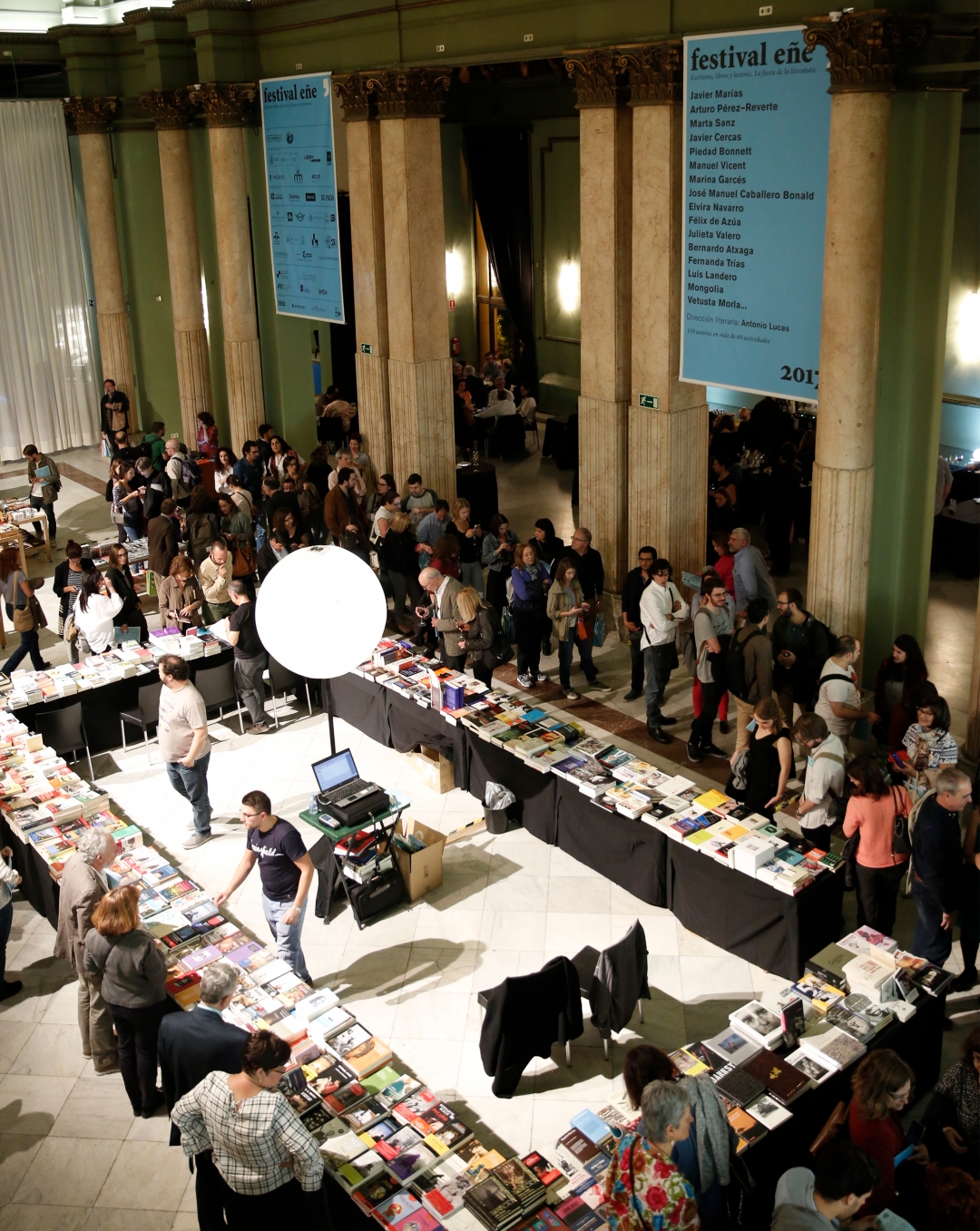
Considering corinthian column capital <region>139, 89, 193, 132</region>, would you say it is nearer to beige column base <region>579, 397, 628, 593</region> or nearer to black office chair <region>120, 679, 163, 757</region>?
beige column base <region>579, 397, 628, 593</region>

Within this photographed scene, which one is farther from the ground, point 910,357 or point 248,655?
point 910,357

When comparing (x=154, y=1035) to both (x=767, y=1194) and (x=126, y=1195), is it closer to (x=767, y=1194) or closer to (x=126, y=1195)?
(x=126, y=1195)

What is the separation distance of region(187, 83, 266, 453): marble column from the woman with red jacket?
41.8 feet

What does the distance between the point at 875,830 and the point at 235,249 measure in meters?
11.3

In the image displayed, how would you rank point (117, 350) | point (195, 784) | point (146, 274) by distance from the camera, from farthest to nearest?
1. point (117, 350)
2. point (146, 274)
3. point (195, 784)

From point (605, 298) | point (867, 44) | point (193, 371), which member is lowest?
point (193, 371)

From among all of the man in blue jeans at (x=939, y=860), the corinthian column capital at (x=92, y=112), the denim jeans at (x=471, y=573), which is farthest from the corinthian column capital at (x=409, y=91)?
the man in blue jeans at (x=939, y=860)

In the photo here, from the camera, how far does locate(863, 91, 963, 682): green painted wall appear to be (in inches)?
320

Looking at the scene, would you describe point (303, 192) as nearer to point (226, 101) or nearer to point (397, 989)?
point (226, 101)

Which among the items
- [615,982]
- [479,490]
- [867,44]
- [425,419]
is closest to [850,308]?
[867,44]

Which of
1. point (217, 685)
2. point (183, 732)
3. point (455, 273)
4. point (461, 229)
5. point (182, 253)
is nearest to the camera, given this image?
point (183, 732)

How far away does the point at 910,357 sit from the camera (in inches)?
334

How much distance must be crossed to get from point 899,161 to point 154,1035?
6716 mm

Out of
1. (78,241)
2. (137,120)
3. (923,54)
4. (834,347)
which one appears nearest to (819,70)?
(923,54)
